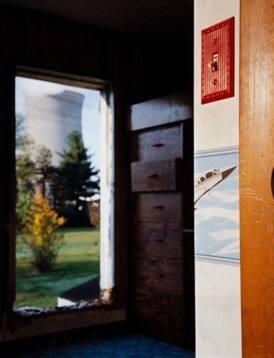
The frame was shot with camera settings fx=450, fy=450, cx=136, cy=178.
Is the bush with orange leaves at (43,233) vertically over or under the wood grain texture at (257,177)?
under

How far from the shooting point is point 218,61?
0.83 m

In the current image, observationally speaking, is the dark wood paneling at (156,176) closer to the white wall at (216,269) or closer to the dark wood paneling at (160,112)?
the dark wood paneling at (160,112)

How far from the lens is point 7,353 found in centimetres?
255

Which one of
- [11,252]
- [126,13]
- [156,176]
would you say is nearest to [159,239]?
[156,176]

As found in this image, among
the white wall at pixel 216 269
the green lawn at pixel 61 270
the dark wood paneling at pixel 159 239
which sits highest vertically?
the white wall at pixel 216 269

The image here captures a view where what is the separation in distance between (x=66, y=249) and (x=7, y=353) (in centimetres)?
79

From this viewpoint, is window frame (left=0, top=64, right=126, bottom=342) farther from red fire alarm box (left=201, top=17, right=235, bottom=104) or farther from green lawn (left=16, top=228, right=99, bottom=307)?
red fire alarm box (left=201, top=17, right=235, bottom=104)

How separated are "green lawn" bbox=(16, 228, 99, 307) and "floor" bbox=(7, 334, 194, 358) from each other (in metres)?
0.35

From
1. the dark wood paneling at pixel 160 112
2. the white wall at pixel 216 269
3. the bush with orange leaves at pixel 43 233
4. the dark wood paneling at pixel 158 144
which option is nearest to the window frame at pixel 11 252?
the bush with orange leaves at pixel 43 233

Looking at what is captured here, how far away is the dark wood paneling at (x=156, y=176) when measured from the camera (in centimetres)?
270

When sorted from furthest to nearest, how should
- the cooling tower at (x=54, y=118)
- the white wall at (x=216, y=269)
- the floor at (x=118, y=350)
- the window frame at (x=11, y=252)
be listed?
the cooling tower at (x=54, y=118) → the window frame at (x=11, y=252) → the floor at (x=118, y=350) → the white wall at (x=216, y=269)

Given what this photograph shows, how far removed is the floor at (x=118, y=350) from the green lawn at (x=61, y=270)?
352mm

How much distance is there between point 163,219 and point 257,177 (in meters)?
2.22

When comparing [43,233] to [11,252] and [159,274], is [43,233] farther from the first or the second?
[159,274]
